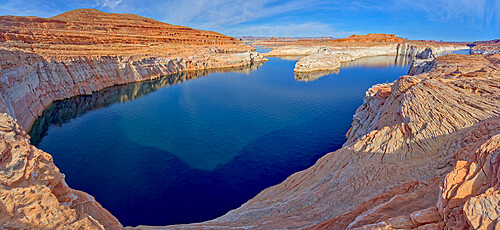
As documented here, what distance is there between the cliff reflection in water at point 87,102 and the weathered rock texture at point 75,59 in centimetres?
129

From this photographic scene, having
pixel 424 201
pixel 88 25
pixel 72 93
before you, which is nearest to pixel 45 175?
pixel 424 201

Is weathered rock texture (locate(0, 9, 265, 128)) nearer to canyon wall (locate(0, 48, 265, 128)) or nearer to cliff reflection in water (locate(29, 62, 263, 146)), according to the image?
canyon wall (locate(0, 48, 265, 128))

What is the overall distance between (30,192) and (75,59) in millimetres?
55163

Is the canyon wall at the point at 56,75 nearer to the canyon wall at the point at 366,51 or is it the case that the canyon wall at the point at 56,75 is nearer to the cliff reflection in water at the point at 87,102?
the cliff reflection in water at the point at 87,102

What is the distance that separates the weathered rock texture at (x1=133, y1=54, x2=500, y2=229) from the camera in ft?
23.5

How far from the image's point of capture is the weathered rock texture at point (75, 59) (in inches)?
1340

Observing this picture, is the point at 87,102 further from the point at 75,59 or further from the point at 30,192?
the point at 30,192

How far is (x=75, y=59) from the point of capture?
5122 cm

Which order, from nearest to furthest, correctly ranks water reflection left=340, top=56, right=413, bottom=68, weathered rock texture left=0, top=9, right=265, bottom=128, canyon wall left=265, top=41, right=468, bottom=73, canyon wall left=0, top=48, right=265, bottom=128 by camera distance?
canyon wall left=0, top=48, right=265, bottom=128, weathered rock texture left=0, top=9, right=265, bottom=128, water reflection left=340, top=56, right=413, bottom=68, canyon wall left=265, top=41, right=468, bottom=73

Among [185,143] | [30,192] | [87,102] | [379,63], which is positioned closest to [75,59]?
[87,102]

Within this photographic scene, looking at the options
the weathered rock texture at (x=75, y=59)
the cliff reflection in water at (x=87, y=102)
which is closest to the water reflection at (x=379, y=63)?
the weathered rock texture at (x=75, y=59)

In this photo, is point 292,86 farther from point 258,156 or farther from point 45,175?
point 45,175

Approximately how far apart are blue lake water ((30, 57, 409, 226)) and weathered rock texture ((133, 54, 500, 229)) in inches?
222

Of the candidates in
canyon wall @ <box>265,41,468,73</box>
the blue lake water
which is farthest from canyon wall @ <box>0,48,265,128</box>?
canyon wall @ <box>265,41,468,73</box>
